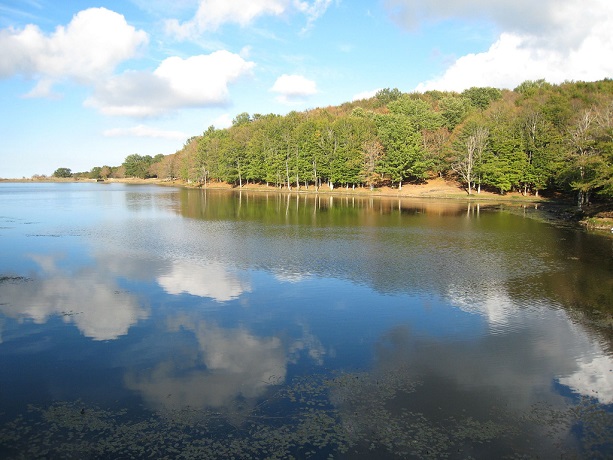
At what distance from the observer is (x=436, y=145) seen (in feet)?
271

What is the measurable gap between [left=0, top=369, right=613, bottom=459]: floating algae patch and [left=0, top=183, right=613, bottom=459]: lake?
0.11 feet

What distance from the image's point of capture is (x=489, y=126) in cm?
7262

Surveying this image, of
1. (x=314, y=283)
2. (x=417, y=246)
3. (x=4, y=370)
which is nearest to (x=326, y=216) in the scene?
(x=417, y=246)

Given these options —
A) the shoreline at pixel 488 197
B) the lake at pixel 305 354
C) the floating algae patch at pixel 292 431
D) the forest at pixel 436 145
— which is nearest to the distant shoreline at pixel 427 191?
the shoreline at pixel 488 197

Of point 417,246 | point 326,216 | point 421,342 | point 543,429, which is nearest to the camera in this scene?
point 543,429

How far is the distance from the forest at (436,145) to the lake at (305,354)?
28799mm

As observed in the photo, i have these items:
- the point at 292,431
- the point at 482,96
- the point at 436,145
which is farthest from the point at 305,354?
the point at 482,96

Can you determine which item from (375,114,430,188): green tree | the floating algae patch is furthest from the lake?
(375,114,430,188): green tree

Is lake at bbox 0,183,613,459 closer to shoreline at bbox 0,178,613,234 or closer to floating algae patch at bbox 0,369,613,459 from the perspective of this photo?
floating algae patch at bbox 0,369,613,459

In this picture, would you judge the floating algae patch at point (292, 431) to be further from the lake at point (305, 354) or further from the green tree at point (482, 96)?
the green tree at point (482, 96)

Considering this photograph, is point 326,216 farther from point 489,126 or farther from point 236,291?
point 489,126

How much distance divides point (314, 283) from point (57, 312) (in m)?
9.16

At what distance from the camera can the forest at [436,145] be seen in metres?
63.7

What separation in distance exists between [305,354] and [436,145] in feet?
255
